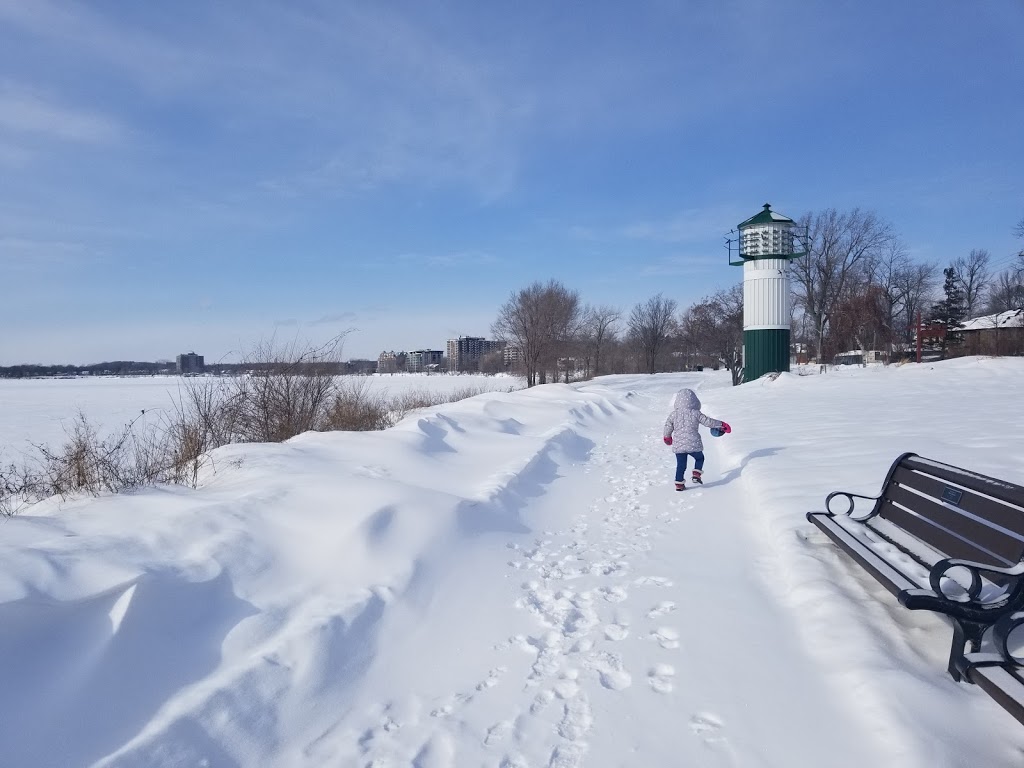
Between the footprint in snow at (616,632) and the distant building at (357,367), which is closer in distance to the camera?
the footprint in snow at (616,632)

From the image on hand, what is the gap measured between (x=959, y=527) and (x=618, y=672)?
2.53 meters

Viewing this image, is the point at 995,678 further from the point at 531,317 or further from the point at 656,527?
the point at 531,317

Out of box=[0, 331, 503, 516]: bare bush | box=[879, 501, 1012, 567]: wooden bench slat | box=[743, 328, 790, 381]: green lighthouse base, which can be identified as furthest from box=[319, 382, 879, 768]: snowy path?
box=[743, 328, 790, 381]: green lighthouse base

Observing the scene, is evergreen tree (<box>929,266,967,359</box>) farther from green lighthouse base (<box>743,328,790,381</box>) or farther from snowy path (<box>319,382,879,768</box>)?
snowy path (<box>319,382,879,768</box>)

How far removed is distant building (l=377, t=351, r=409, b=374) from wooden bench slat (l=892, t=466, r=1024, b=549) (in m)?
92.5

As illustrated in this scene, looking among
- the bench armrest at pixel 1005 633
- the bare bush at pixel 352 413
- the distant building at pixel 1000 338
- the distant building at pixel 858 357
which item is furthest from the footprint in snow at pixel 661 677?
the distant building at pixel 858 357

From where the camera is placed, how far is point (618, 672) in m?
3.50

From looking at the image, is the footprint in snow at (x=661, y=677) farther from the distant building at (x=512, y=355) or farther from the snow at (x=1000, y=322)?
the snow at (x=1000, y=322)

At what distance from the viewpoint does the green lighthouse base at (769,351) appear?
29141mm

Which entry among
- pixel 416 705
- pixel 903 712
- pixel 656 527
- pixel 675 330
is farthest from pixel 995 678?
pixel 675 330

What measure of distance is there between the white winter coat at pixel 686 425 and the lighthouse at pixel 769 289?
22990 millimetres

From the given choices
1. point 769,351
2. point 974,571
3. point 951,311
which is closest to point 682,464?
point 974,571

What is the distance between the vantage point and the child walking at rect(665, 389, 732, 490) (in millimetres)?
Result: 8227

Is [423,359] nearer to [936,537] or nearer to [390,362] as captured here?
[390,362]
